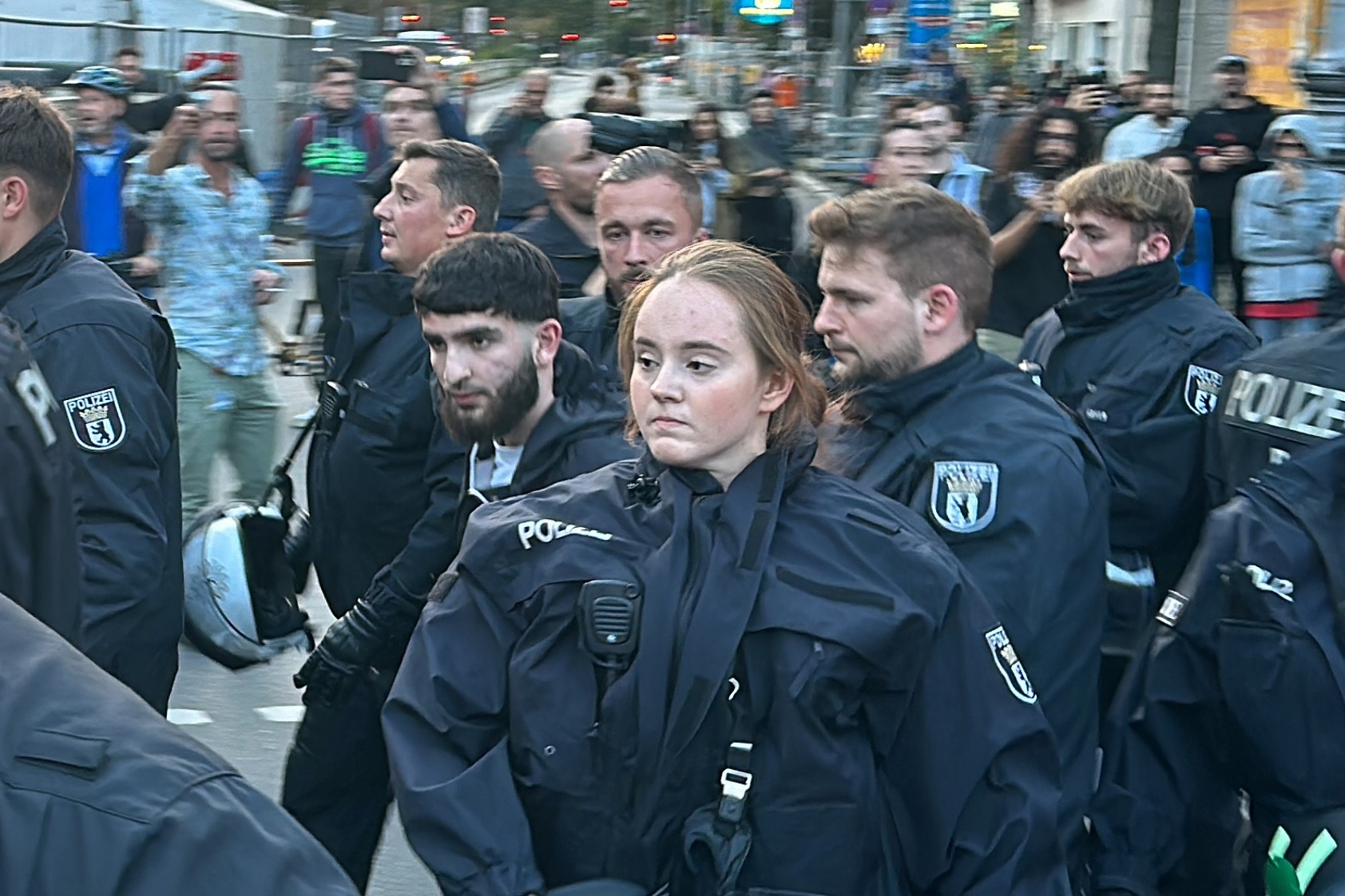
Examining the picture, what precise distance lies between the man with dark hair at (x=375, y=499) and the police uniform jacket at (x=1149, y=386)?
1.63 meters

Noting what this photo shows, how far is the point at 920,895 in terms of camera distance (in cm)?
271

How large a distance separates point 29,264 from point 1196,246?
708cm

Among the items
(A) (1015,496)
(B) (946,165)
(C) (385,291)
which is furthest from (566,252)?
(A) (1015,496)

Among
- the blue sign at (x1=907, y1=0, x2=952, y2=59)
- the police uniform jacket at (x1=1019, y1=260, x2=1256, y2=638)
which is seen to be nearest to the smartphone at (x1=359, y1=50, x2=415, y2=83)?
the police uniform jacket at (x1=1019, y1=260, x2=1256, y2=638)

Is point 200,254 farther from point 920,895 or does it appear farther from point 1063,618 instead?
point 920,895

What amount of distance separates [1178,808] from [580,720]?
1188 millimetres

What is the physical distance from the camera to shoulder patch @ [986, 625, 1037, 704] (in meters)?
2.71

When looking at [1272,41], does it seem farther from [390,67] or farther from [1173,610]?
[1173,610]

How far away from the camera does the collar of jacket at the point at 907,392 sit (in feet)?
11.5

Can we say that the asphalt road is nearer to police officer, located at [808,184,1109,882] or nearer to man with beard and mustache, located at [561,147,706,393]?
man with beard and mustache, located at [561,147,706,393]

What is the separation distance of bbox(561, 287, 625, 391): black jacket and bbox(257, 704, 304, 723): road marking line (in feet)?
6.68

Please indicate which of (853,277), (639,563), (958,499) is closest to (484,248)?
(853,277)

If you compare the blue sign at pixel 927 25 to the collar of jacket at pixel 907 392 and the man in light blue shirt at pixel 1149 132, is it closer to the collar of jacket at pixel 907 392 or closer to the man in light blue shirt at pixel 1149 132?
the man in light blue shirt at pixel 1149 132

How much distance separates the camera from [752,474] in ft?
8.82
